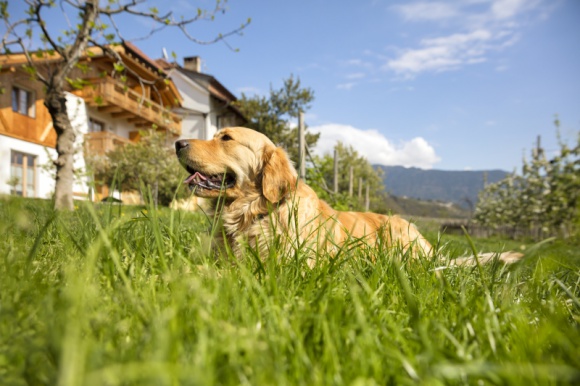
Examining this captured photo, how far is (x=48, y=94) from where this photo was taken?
8.02 meters

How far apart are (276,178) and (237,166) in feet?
1.75

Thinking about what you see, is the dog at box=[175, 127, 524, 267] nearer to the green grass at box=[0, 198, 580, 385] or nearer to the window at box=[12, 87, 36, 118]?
the green grass at box=[0, 198, 580, 385]

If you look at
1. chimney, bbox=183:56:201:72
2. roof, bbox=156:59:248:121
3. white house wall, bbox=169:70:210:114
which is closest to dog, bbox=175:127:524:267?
Answer: roof, bbox=156:59:248:121

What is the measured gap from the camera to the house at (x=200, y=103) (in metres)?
36.5

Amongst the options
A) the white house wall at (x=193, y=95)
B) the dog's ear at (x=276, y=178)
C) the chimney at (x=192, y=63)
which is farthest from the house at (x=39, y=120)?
the dog's ear at (x=276, y=178)

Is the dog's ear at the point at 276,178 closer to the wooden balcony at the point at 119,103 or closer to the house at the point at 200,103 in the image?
the wooden balcony at the point at 119,103

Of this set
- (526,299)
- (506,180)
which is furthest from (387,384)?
(506,180)

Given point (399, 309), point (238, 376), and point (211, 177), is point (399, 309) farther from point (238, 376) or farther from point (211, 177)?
point (211, 177)

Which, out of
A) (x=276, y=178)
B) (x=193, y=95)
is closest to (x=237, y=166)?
(x=276, y=178)

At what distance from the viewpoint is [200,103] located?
3669 centimetres

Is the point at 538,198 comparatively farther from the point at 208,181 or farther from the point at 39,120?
the point at 39,120

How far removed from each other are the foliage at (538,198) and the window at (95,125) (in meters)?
29.0

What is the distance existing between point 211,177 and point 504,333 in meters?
2.97

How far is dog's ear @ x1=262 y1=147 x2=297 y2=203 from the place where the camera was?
10.9 feet
